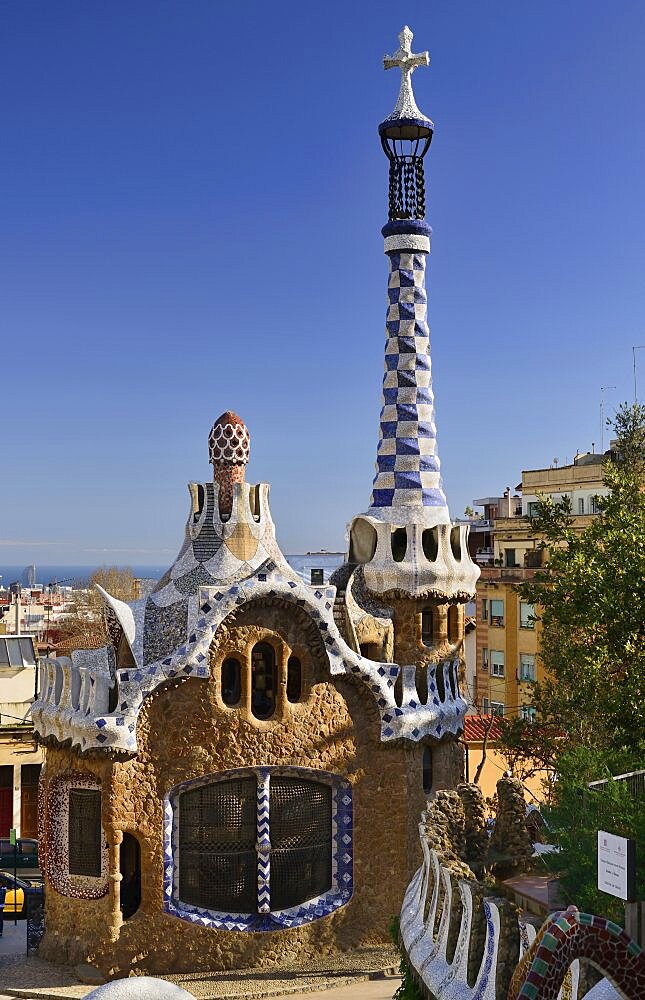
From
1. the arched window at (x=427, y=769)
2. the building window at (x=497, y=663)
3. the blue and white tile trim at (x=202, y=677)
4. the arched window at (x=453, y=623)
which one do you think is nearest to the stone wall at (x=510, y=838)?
the blue and white tile trim at (x=202, y=677)

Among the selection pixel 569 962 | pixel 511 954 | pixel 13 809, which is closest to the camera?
pixel 569 962

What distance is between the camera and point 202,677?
1770cm

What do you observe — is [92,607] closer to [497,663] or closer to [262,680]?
[497,663]

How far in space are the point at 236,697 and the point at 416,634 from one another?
376 cm

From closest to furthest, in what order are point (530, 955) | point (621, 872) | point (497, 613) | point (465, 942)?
point (530, 955), point (621, 872), point (465, 942), point (497, 613)

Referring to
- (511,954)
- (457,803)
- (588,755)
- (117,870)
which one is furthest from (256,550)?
(511,954)

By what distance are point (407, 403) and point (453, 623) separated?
13.5 feet

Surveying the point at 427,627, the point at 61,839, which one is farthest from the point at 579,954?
the point at 427,627

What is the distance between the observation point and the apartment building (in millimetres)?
37062

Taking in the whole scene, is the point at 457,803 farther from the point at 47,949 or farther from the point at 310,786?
the point at 47,949

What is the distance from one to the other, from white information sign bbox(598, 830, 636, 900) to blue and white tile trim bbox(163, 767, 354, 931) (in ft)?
31.6

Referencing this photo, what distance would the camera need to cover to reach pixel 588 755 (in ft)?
42.5

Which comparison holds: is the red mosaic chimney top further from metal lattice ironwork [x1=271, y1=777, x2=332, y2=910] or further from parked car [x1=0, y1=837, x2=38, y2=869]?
parked car [x1=0, y1=837, x2=38, y2=869]

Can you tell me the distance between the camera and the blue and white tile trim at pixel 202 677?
17.5 m
